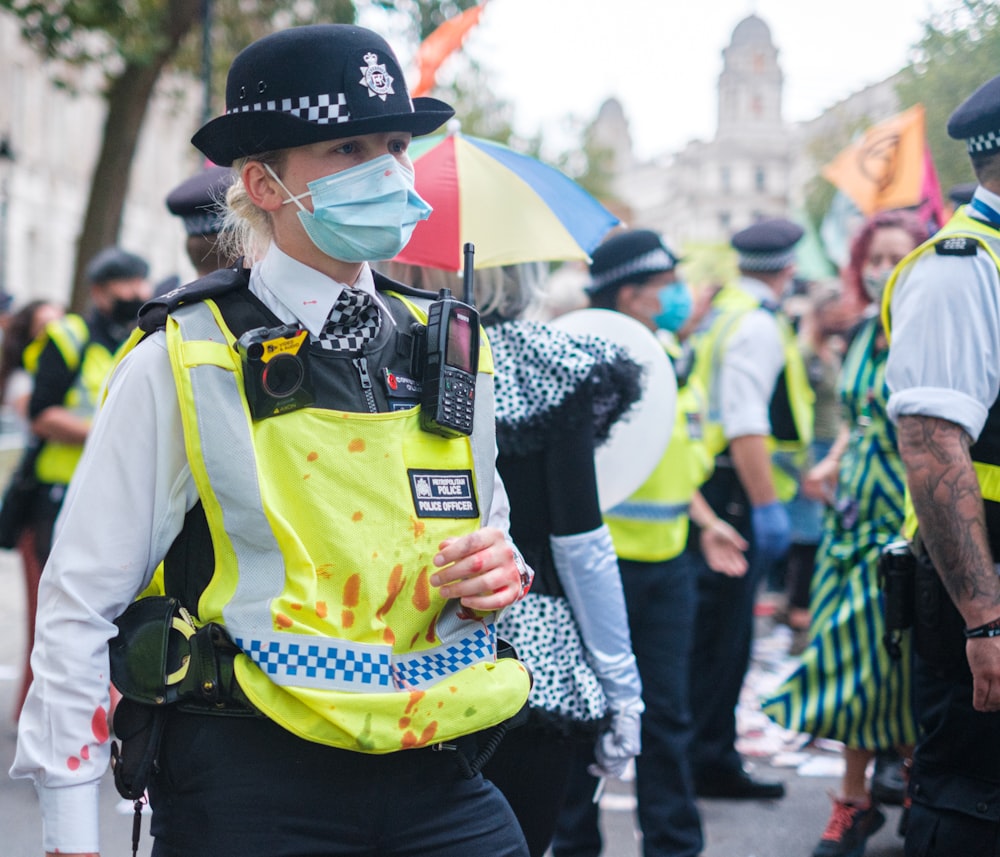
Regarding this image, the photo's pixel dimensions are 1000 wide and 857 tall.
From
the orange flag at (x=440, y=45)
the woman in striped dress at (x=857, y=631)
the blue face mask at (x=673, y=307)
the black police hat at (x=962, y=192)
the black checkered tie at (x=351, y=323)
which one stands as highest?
the orange flag at (x=440, y=45)

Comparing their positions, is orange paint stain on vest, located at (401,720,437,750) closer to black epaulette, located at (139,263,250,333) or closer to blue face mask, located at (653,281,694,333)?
black epaulette, located at (139,263,250,333)

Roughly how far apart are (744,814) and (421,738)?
11.0 feet

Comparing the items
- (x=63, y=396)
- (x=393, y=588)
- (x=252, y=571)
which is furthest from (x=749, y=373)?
(x=252, y=571)

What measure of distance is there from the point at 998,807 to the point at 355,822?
4.79ft

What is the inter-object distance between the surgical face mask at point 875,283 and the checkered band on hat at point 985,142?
1861 millimetres

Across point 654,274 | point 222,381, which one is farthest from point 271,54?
point 654,274

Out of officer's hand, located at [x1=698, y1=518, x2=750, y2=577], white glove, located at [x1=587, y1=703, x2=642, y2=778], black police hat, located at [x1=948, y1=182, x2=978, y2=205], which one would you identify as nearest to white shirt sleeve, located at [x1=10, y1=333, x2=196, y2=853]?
white glove, located at [x1=587, y1=703, x2=642, y2=778]

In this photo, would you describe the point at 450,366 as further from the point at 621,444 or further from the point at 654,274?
the point at 654,274

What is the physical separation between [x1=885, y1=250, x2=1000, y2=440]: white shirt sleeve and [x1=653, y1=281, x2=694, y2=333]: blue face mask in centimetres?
269

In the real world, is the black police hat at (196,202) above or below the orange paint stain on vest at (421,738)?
above

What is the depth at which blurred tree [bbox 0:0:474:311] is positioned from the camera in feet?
38.1

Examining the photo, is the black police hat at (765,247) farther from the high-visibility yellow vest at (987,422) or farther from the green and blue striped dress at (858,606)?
the high-visibility yellow vest at (987,422)

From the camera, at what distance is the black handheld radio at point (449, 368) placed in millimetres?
2064

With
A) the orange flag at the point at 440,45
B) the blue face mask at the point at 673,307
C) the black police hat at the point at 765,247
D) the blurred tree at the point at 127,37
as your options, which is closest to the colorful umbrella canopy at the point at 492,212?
the orange flag at the point at 440,45
